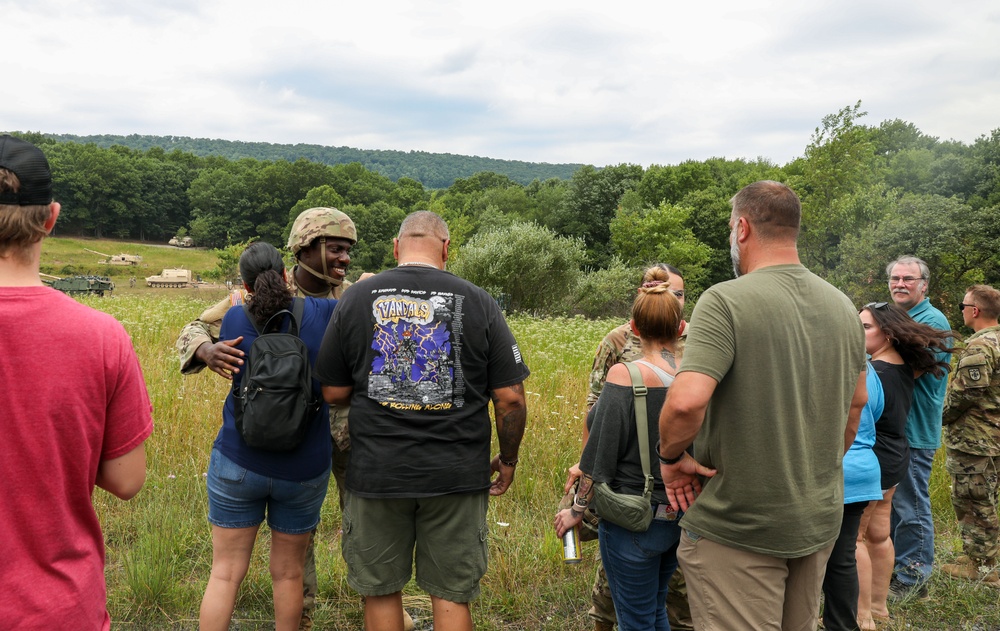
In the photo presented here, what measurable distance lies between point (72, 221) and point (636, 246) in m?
77.5

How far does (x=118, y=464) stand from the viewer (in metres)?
1.83

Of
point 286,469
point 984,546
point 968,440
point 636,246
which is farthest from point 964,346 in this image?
point 636,246

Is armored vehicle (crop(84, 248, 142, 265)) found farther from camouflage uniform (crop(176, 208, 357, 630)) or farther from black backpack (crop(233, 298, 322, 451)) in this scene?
black backpack (crop(233, 298, 322, 451))

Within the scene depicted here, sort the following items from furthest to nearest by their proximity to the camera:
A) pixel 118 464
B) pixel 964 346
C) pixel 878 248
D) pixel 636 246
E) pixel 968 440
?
1. pixel 636 246
2. pixel 878 248
3. pixel 968 440
4. pixel 964 346
5. pixel 118 464

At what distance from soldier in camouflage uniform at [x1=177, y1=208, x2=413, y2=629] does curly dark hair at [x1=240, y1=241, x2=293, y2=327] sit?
21 cm

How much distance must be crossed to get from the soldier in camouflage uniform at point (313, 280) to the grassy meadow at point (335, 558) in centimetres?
50

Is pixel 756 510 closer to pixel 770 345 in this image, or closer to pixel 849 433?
pixel 770 345

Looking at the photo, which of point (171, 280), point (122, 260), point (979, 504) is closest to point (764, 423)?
point (979, 504)

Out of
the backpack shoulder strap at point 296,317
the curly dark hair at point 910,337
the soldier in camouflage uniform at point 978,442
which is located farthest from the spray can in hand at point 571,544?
the soldier in camouflage uniform at point 978,442

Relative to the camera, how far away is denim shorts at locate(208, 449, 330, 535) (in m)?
3.01

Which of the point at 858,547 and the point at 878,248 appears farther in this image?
the point at 878,248

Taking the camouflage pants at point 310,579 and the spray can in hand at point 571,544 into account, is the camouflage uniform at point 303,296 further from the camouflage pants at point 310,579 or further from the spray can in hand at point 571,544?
the spray can in hand at point 571,544

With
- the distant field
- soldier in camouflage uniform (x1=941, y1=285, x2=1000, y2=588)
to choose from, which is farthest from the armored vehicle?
soldier in camouflage uniform (x1=941, y1=285, x2=1000, y2=588)

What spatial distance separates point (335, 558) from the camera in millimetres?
4324
